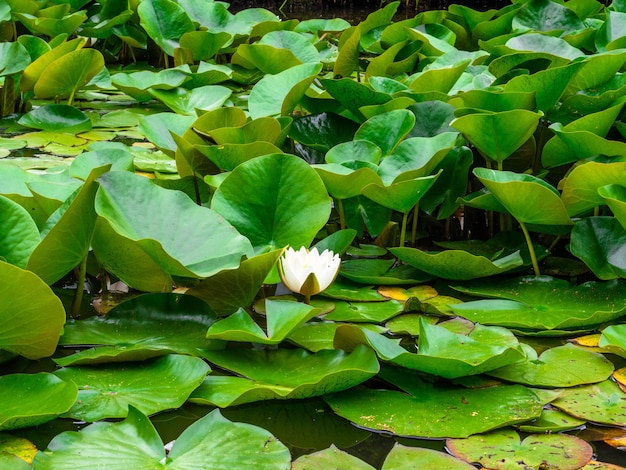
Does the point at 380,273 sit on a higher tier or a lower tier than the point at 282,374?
lower

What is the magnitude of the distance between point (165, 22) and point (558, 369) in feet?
8.93

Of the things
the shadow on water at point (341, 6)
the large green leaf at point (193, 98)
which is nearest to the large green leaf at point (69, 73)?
the large green leaf at point (193, 98)

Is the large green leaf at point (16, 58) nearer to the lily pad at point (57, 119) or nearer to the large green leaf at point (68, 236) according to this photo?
the lily pad at point (57, 119)

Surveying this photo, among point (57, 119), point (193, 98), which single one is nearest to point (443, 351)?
point (193, 98)

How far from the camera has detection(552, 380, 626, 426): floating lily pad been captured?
3.69 feet

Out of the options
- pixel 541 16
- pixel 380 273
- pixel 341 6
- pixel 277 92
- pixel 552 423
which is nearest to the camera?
pixel 552 423

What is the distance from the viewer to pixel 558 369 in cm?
128

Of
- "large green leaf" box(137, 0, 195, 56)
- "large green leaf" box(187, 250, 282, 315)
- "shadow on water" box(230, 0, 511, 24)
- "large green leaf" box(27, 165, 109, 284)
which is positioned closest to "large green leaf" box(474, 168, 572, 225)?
"large green leaf" box(187, 250, 282, 315)

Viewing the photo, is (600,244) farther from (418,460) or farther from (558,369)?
(418,460)

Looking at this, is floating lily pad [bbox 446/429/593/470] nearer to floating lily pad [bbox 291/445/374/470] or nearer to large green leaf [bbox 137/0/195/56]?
floating lily pad [bbox 291/445/374/470]

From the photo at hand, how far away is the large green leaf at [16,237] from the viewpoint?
1.27m


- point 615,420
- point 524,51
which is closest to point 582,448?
point 615,420

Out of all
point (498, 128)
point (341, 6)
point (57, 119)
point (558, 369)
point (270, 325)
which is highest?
point (498, 128)

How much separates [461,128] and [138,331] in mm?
809
